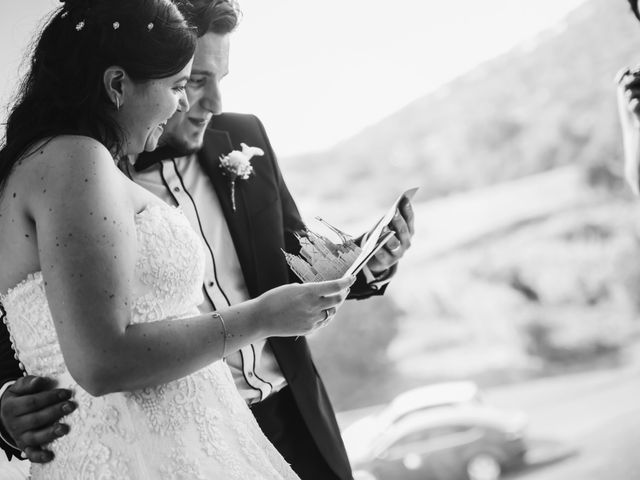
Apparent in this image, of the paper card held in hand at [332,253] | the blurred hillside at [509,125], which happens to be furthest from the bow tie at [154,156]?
the blurred hillside at [509,125]

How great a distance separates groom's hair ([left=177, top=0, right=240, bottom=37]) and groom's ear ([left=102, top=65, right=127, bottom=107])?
2.35 ft

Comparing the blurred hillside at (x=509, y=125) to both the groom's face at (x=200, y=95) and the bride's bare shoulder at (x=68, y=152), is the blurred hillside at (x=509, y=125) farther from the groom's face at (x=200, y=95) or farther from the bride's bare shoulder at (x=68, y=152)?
the bride's bare shoulder at (x=68, y=152)

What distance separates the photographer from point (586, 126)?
4.08 m

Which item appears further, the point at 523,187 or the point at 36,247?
the point at 523,187

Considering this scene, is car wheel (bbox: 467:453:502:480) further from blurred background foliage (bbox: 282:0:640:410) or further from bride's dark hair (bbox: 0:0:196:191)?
bride's dark hair (bbox: 0:0:196:191)

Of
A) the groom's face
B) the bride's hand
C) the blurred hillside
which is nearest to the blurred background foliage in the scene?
the blurred hillside

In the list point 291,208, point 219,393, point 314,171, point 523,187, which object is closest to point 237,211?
point 291,208

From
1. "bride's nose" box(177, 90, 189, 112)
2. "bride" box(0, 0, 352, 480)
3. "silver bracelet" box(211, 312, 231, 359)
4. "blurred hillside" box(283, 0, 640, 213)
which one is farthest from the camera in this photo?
"blurred hillside" box(283, 0, 640, 213)

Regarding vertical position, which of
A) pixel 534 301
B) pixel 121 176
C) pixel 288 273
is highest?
pixel 534 301

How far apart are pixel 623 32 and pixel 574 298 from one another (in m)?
1.46

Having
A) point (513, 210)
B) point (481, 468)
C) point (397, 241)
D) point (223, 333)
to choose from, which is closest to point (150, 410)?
point (223, 333)

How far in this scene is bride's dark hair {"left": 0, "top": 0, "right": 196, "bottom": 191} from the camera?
122 centimetres

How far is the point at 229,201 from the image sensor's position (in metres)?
1.96

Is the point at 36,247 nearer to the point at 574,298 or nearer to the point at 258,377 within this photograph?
the point at 258,377
